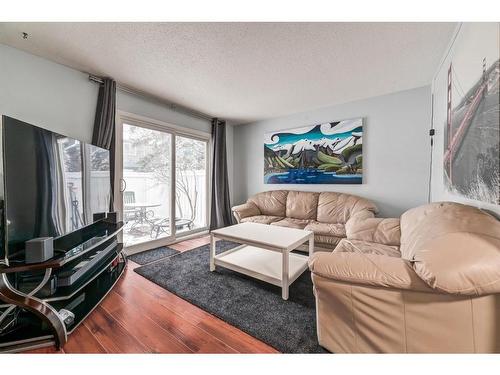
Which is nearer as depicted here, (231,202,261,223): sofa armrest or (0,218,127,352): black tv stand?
(0,218,127,352): black tv stand

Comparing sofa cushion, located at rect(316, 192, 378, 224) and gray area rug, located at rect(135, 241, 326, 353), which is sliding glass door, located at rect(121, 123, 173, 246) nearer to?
gray area rug, located at rect(135, 241, 326, 353)

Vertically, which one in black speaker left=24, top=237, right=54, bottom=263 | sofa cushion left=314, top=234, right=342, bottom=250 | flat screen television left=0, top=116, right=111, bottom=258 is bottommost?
sofa cushion left=314, top=234, right=342, bottom=250

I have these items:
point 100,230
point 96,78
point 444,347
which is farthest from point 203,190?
point 444,347

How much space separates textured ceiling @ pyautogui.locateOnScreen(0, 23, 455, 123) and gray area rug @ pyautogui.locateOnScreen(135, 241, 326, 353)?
7.22 ft

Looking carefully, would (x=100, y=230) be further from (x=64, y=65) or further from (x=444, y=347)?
(x=444, y=347)

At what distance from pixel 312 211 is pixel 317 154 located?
0.97m

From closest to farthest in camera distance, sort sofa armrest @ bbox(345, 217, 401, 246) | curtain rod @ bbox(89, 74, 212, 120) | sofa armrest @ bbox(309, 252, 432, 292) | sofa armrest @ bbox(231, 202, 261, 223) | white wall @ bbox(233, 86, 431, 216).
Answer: sofa armrest @ bbox(309, 252, 432, 292)
sofa armrest @ bbox(345, 217, 401, 246)
curtain rod @ bbox(89, 74, 212, 120)
white wall @ bbox(233, 86, 431, 216)
sofa armrest @ bbox(231, 202, 261, 223)

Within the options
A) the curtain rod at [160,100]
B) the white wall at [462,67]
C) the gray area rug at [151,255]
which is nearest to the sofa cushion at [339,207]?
the white wall at [462,67]

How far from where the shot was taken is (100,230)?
2.03m

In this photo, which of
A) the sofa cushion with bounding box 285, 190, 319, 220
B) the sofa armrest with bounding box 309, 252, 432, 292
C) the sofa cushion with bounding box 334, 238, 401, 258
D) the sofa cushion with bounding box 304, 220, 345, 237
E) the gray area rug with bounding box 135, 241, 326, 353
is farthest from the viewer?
the sofa cushion with bounding box 285, 190, 319, 220

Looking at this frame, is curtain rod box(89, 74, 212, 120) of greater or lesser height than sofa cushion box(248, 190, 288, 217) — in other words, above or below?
above

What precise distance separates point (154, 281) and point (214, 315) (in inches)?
33.3

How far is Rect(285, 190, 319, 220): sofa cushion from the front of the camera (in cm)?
319

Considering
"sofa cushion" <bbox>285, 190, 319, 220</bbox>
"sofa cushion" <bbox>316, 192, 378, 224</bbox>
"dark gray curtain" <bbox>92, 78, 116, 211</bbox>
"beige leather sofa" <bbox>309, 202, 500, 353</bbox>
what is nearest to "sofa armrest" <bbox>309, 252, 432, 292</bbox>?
"beige leather sofa" <bbox>309, 202, 500, 353</bbox>
